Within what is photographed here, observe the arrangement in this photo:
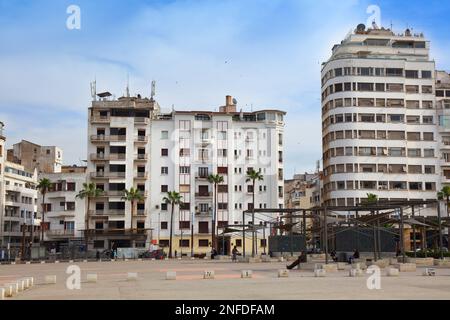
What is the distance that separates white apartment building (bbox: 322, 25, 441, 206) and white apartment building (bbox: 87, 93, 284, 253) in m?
10.0

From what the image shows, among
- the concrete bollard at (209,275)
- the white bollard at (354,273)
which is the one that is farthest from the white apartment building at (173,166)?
the white bollard at (354,273)

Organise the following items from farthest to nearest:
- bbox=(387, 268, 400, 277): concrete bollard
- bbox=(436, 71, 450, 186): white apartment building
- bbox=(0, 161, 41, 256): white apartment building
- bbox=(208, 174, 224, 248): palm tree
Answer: bbox=(0, 161, 41, 256): white apartment building, bbox=(436, 71, 450, 186): white apartment building, bbox=(208, 174, 224, 248): palm tree, bbox=(387, 268, 400, 277): concrete bollard

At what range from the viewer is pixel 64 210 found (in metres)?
95.8

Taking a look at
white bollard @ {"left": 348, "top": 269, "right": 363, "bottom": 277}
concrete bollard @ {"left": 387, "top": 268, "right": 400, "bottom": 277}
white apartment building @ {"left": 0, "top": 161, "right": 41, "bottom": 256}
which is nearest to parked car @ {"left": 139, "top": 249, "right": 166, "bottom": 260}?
white apartment building @ {"left": 0, "top": 161, "right": 41, "bottom": 256}

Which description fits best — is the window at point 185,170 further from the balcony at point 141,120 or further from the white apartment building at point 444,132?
the white apartment building at point 444,132

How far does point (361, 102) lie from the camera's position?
96.2 metres

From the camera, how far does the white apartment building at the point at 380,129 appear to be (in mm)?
95000

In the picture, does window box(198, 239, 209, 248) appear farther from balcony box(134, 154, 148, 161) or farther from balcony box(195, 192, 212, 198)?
balcony box(134, 154, 148, 161)

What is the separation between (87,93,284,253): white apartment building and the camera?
95.2 m

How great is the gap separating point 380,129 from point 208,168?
27356 mm

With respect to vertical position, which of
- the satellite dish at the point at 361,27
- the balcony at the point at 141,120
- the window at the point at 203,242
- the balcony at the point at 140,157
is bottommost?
the window at the point at 203,242

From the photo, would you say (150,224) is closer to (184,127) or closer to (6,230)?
(184,127)

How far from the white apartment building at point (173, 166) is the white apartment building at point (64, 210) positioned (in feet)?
7.15
